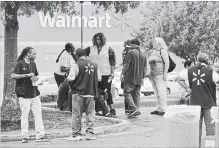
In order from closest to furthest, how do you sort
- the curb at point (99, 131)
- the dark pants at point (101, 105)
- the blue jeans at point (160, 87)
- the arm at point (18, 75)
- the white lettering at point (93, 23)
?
the arm at point (18, 75), the curb at point (99, 131), the dark pants at point (101, 105), the blue jeans at point (160, 87), the white lettering at point (93, 23)

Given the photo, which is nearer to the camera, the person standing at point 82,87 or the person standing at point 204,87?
the person standing at point 204,87

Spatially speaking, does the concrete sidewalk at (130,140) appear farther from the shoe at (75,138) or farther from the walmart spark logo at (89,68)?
the walmart spark logo at (89,68)

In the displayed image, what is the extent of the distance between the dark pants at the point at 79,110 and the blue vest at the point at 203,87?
2.16m

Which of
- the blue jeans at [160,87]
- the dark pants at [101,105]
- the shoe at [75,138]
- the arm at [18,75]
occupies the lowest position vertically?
the shoe at [75,138]

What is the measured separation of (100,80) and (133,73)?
2.73 metres

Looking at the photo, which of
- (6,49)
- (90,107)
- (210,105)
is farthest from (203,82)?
(6,49)

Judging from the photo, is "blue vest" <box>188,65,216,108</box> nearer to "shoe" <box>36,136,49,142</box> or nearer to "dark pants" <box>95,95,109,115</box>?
"shoe" <box>36,136,49,142</box>

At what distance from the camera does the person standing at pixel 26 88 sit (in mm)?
11414

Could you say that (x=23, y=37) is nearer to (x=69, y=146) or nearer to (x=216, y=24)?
(x=216, y=24)

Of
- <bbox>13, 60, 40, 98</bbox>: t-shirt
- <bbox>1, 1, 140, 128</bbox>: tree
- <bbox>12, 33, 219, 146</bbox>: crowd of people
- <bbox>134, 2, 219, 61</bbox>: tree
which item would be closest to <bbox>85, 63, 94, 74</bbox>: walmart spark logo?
<bbox>12, 33, 219, 146</bbox>: crowd of people

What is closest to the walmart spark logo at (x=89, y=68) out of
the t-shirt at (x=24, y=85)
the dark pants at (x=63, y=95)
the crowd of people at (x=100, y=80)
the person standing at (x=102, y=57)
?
the crowd of people at (x=100, y=80)

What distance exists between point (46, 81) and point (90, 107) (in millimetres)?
20357

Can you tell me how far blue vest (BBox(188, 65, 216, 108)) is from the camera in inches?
394

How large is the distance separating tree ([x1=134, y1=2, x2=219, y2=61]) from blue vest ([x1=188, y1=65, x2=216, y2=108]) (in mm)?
26400
